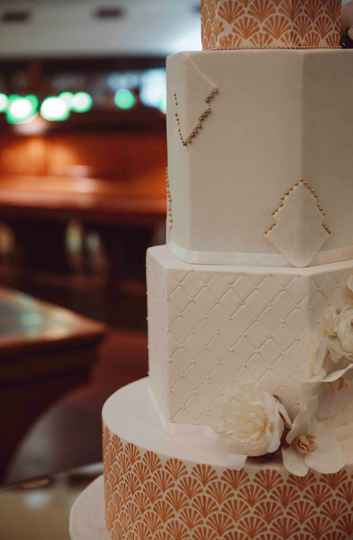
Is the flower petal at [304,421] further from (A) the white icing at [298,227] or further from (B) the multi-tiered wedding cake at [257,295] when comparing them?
(A) the white icing at [298,227]

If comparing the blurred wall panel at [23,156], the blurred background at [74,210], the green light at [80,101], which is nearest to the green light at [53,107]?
the blurred background at [74,210]

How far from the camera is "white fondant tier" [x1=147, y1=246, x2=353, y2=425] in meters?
1.33

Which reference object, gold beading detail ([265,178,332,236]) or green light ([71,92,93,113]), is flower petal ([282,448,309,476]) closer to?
gold beading detail ([265,178,332,236])

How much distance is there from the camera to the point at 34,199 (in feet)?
23.5

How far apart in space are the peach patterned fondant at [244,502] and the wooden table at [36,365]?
2.19 metres

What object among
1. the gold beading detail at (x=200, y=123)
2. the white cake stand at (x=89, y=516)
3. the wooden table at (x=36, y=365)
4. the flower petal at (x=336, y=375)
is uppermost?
the gold beading detail at (x=200, y=123)

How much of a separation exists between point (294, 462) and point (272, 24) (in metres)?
0.70

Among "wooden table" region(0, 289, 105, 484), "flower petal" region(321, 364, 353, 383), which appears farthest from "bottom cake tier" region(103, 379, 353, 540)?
"wooden table" region(0, 289, 105, 484)

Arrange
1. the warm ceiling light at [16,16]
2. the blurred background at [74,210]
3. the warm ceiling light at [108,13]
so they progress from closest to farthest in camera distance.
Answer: the blurred background at [74,210] → the warm ceiling light at [108,13] → the warm ceiling light at [16,16]

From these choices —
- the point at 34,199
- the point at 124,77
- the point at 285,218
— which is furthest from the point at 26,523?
the point at 124,77

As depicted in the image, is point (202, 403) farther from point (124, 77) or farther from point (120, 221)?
point (124, 77)

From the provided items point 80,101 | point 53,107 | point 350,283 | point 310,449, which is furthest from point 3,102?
point 310,449

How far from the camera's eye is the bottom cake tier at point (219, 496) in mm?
1305

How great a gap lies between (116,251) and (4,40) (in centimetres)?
613
